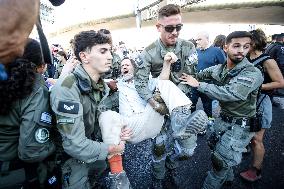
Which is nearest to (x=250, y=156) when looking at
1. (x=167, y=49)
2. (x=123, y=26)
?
(x=167, y=49)

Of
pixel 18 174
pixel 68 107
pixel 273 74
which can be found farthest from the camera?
pixel 273 74

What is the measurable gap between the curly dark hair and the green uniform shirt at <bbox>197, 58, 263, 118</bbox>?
6.59 feet

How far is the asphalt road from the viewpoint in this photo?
3611 mm

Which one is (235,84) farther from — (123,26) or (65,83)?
(123,26)

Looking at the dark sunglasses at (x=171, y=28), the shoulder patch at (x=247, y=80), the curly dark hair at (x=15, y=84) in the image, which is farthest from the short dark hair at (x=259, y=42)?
the curly dark hair at (x=15, y=84)

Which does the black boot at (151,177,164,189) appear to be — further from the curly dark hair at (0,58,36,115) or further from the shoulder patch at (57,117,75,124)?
the curly dark hair at (0,58,36,115)

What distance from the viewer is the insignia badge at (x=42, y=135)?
202 cm

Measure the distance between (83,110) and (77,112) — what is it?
0.83ft

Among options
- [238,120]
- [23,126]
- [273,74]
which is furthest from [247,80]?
[23,126]

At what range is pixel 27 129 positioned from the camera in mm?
1937

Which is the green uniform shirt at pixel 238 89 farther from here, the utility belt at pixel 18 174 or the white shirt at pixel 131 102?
the utility belt at pixel 18 174

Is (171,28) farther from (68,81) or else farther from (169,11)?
(68,81)

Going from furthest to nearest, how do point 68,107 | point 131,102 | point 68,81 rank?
1. point 131,102
2. point 68,81
3. point 68,107

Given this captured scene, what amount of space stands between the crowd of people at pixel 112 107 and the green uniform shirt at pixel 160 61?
0.5 inches
